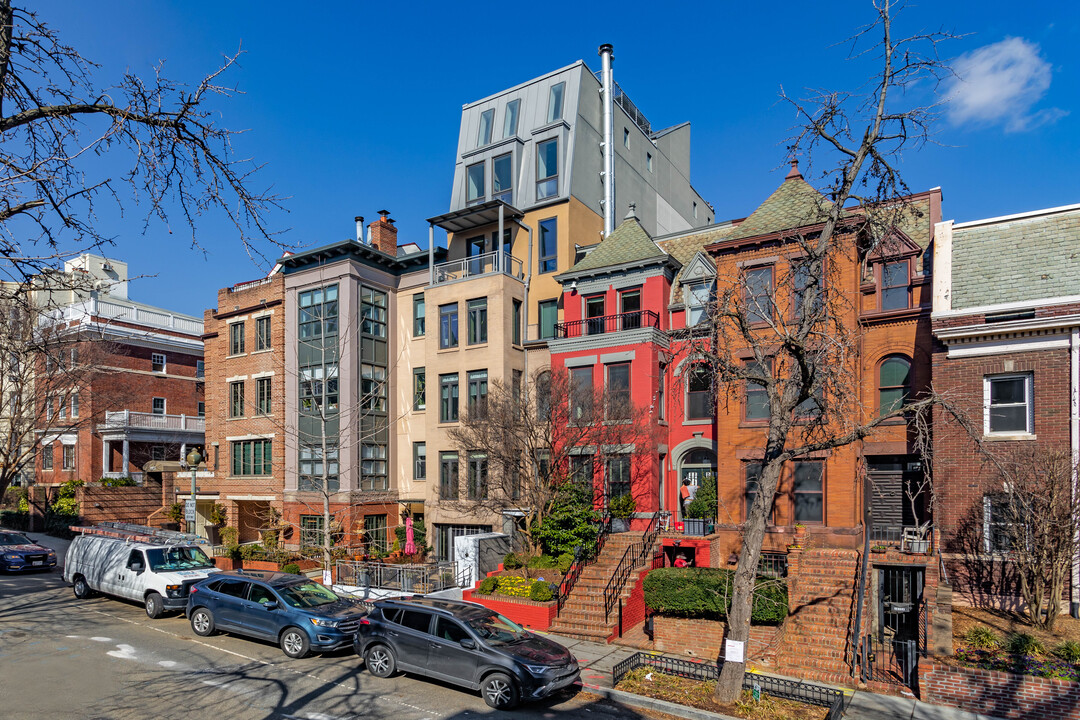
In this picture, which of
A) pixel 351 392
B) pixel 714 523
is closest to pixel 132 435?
pixel 351 392

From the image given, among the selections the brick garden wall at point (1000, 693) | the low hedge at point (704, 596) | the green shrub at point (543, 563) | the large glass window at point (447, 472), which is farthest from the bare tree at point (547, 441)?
the brick garden wall at point (1000, 693)

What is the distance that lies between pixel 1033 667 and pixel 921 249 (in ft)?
45.6

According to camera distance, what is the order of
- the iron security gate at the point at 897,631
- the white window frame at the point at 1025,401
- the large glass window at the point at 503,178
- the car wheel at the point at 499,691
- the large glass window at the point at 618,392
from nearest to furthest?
the car wheel at the point at 499,691 < the iron security gate at the point at 897,631 < the white window frame at the point at 1025,401 < the large glass window at the point at 618,392 < the large glass window at the point at 503,178

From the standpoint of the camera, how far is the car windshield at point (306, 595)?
16.2 meters

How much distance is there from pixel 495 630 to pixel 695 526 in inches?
400

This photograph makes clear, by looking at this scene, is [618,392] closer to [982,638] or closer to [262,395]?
[982,638]

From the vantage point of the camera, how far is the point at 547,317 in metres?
→ 30.4

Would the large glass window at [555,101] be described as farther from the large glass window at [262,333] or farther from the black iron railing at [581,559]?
the black iron railing at [581,559]

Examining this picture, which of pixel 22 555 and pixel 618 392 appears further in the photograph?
pixel 22 555

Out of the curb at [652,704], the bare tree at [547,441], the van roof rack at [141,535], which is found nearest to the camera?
the curb at [652,704]

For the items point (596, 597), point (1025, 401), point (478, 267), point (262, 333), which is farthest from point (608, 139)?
point (596, 597)

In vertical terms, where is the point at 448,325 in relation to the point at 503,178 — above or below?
below

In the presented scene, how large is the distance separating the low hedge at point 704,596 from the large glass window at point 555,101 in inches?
946

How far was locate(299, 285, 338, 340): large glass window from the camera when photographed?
31.2 metres
